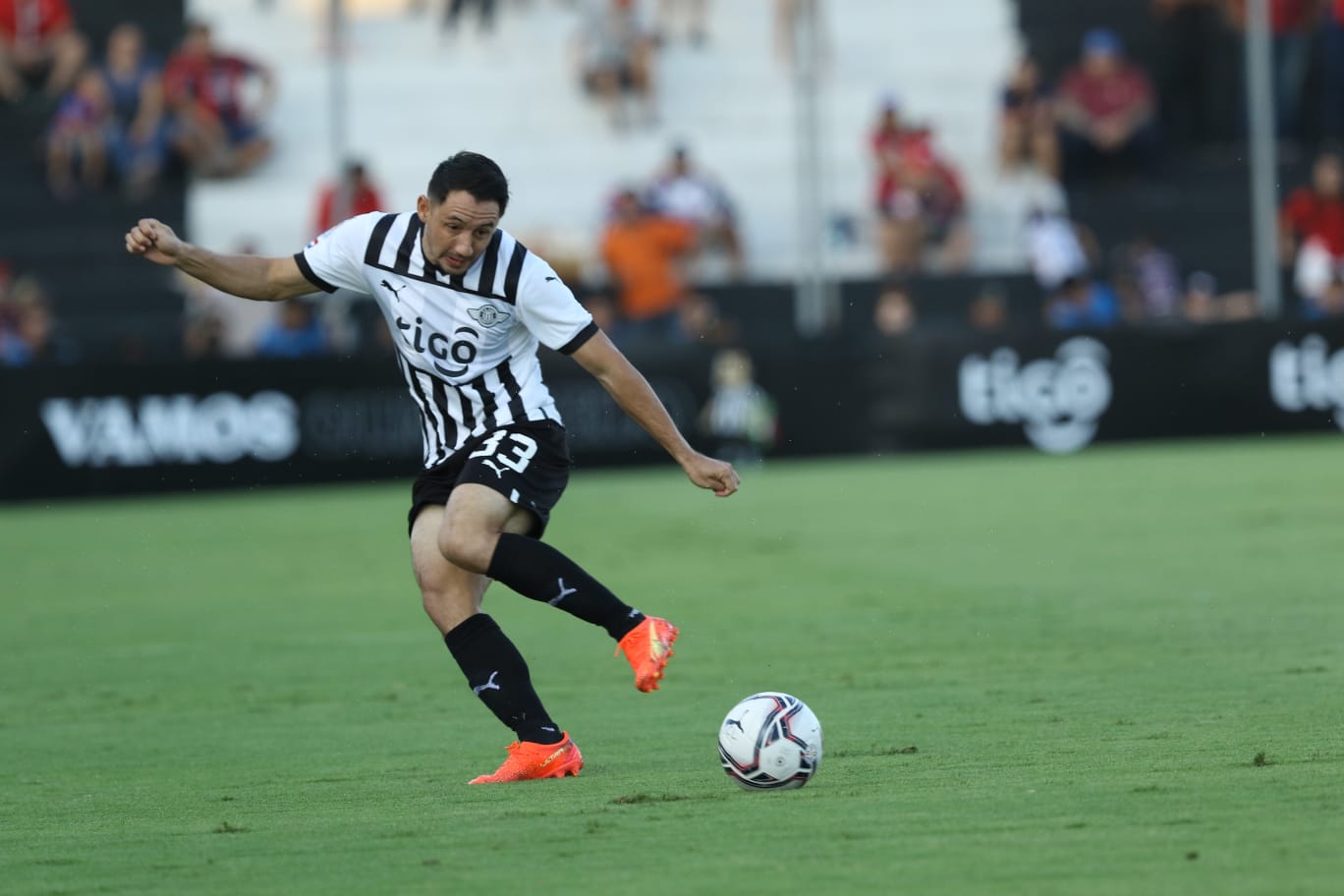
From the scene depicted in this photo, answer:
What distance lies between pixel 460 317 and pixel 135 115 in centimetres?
1780

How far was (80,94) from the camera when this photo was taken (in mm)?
23000

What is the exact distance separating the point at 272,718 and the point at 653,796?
2.51 meters

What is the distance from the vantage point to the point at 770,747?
6.00 meters

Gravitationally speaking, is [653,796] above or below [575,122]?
below

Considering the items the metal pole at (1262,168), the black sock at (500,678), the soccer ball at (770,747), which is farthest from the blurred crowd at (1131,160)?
the soccer ball at (770,747)

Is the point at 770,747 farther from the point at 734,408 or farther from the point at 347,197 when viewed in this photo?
the point at 347,197

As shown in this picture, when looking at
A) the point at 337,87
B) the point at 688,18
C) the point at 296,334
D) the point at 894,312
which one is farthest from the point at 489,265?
the point at 688,18

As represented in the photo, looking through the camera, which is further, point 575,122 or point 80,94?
point 575,122

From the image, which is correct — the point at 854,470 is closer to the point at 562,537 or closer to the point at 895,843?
the point at 562,537

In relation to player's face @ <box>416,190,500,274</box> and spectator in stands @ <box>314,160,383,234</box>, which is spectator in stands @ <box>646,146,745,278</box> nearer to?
spectator in stands @ <box>314,160,383,234</box>

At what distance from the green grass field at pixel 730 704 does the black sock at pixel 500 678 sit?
229 millimetres

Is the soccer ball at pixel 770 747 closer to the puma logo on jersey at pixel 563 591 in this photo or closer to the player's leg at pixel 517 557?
the player's leg at pixel 517 557

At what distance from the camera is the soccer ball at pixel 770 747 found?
19.7ft

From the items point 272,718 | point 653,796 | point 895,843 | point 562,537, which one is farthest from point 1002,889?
point 562,537
